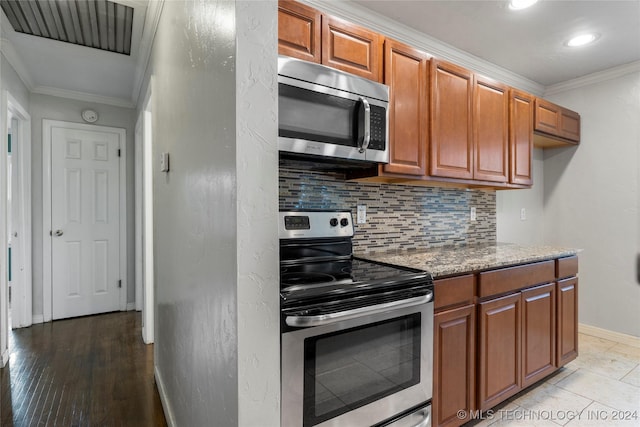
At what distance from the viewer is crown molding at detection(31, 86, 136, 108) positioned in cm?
334

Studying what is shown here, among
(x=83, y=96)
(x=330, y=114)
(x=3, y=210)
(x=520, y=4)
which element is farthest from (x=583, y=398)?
(x=83, y=96)

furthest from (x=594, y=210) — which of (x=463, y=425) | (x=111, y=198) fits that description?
(x=111, y=198)

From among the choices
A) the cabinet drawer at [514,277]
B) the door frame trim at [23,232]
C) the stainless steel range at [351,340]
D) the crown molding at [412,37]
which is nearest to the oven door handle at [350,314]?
the stainless steel range at [351,340]

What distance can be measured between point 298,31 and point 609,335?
12.1ft

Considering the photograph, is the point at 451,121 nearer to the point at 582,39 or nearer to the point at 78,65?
the point at 582,39

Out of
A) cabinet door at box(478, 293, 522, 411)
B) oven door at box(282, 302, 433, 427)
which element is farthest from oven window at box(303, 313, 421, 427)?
cabinet door at box(478, 293, 522, 411)

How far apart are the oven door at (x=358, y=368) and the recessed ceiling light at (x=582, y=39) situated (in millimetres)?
2425

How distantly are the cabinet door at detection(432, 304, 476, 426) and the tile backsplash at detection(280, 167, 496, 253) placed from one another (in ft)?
2.32

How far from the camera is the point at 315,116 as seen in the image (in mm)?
1537

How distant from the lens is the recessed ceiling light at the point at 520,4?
2008mm

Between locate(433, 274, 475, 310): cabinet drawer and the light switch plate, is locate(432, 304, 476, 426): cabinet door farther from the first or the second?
the light switch plate

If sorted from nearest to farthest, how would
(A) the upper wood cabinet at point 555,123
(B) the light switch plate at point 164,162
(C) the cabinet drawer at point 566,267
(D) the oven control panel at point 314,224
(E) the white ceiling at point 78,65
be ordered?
(D) the oven control panel at point 314,224 → (B) the light switch plate at point 164,162 → (C) the cabinet drawer at point 566,267 → (E) the white ceiling at point 78,65 → (A) the upper wood cabinet at point 555,123

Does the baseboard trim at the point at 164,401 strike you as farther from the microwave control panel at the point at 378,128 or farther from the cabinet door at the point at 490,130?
the cabinet door at the point at 490,130

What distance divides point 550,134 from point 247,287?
10.1 feet
